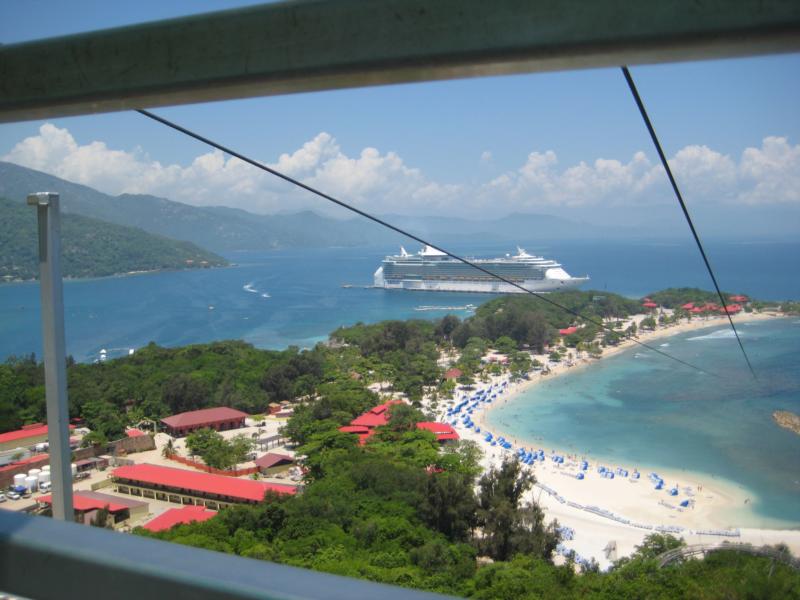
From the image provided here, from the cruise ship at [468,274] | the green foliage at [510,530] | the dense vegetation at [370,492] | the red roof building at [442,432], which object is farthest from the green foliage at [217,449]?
the cruise ship at [468,274]

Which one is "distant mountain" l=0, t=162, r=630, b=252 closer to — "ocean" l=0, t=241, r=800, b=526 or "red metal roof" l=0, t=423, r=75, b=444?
"ocean" l=0, t=241, r=800, b=526

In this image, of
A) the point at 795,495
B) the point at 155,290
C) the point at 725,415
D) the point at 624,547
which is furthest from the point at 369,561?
the point at 155,290

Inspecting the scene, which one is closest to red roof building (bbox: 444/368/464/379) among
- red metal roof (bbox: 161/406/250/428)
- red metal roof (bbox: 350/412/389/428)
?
red metal roof (bbox: 350/412/389/428)

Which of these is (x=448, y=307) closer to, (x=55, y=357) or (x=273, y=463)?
(x=273, y=463)

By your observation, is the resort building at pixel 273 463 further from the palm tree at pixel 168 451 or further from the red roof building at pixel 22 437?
the red roof building at pixel 22 437

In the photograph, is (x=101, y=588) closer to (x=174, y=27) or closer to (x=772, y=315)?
(x=174, y=27)
